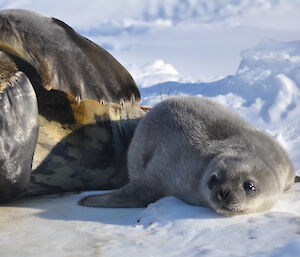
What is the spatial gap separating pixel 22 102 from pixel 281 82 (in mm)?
29032

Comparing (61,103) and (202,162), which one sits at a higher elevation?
(61,103)

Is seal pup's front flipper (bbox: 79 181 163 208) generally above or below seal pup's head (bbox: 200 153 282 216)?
below

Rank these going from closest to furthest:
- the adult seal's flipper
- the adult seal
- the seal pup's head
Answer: the seal pup's head, the adult seal's flipper, the adult seal

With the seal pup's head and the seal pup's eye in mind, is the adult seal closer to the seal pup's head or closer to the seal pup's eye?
the seal pup's head

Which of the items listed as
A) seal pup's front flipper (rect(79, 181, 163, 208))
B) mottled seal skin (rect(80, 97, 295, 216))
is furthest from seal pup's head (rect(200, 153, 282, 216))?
seal pup's front flipper (rect(79, 181, 163, 208))

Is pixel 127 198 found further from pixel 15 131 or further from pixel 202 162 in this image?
pixel 15 131

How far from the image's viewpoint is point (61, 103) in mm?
3867

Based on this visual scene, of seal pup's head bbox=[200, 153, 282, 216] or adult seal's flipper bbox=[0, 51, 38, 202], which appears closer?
seal pup's head bbox=[200, 153, 282, 216]

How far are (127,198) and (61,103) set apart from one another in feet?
3.04

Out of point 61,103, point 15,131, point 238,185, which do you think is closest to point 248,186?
point 238,185

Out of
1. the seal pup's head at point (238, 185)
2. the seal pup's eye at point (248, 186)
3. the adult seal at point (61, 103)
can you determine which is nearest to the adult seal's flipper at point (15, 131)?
the adult seal at point (61, 103)

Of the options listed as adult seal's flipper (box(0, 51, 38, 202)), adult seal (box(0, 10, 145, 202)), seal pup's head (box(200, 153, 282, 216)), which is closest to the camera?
seal pup's head (box(200, 153, 282, 216))

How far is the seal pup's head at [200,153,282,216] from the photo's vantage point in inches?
111

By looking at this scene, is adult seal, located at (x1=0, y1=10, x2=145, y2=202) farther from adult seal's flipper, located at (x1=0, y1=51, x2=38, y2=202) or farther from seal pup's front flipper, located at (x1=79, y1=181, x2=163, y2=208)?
seal pup's front flipper, located at (x1=79, y1=181, x2=163, y2=208)
